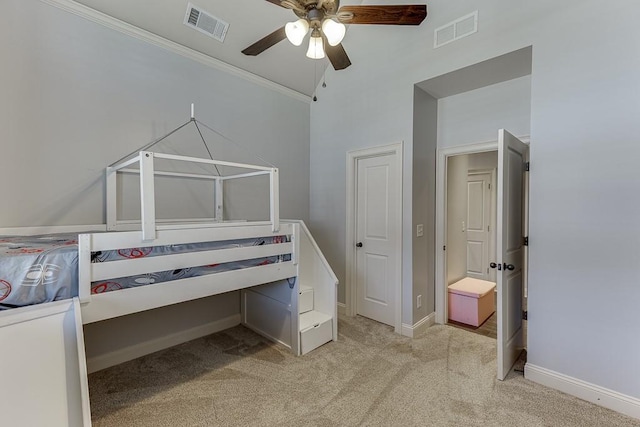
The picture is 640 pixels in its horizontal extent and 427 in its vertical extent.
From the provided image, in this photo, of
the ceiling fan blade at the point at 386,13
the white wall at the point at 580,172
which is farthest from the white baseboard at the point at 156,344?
the ceiling fan blade at the point at 386,13

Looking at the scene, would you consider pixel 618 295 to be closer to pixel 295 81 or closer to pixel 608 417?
pixel 608 417

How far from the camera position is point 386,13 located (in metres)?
1.86

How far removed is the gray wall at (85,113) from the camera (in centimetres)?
203

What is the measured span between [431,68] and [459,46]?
0.28 metres

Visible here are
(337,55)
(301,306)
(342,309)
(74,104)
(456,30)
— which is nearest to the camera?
(337,55)

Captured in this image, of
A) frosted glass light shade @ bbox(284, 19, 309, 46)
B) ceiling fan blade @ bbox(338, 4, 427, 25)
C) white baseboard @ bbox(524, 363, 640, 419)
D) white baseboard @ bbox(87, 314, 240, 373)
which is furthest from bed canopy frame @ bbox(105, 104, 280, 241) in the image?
white baseboard @ bbox(524, 363, 640, 419)

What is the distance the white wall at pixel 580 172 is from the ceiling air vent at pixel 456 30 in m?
0.06

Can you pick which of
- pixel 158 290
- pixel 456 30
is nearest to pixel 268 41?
pixel 456 30

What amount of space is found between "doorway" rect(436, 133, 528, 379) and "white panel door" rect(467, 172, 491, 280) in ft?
5.79

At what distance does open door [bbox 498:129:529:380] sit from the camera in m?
2.13

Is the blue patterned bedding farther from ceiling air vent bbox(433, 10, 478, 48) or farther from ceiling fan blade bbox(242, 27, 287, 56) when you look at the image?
ceiling air vent bbox(433, 10, 478, 48)

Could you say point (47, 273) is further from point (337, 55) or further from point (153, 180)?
point (337, 55)

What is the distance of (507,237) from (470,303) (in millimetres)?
1293

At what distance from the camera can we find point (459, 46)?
8.41 feet
